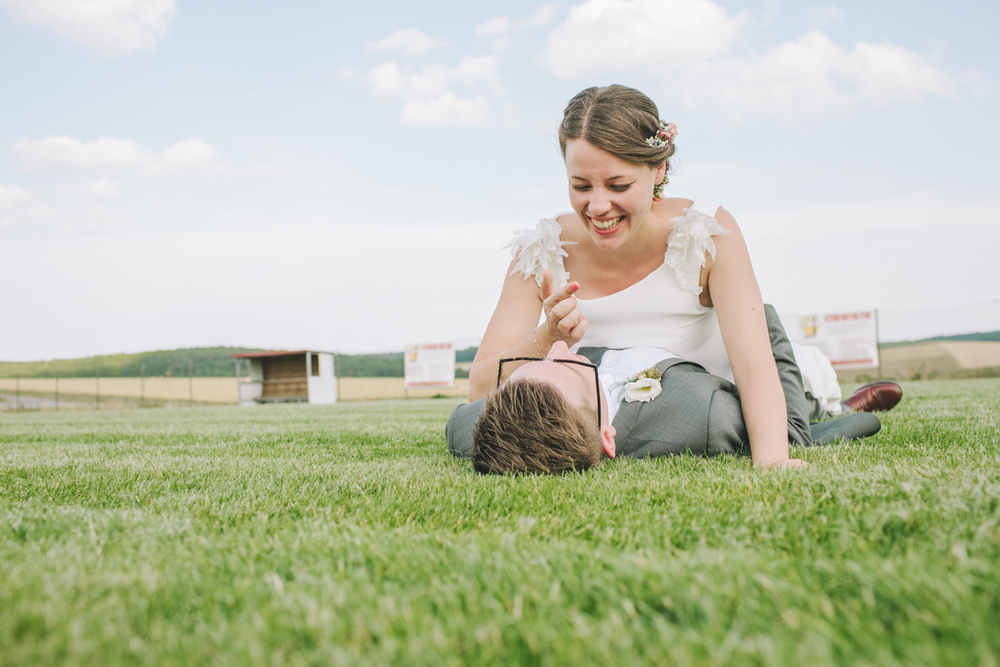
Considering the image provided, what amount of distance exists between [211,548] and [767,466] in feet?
5.72

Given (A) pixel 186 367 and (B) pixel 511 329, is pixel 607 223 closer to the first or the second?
(B) pixel 511 329

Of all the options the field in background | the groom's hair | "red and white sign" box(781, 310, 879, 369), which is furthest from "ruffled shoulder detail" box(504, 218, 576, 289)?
the field in background

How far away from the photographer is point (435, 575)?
1147 mm

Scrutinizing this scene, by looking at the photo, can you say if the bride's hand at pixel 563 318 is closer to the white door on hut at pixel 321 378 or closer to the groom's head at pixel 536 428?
the groom's head at pixel 536 428

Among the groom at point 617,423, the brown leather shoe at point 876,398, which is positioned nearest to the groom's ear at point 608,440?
the groom at point 617,423

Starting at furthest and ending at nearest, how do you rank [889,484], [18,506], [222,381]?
1. [222,381]
2. [18,506]
3. [889,484]

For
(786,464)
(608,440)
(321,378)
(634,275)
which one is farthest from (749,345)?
(321,378)

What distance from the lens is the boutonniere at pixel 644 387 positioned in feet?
8.79

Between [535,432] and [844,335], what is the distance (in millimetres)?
19415

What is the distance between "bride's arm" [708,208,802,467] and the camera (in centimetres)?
238

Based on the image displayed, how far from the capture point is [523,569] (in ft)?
3.70

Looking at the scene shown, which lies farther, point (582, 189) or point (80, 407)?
point (80, 407)

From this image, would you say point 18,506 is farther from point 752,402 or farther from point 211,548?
point 752,402

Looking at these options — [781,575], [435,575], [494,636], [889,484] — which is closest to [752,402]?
[889,484]
